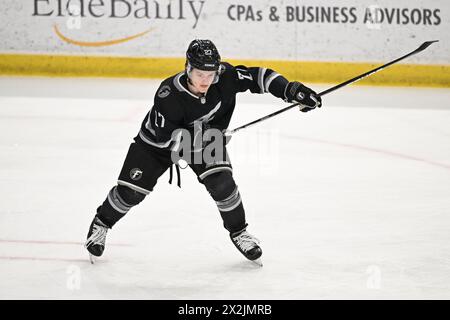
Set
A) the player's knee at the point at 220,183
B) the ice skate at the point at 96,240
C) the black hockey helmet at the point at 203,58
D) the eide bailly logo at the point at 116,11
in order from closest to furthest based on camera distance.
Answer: the black hockey helmet at the point at 203,58, the player's knee at the point at 220,183, the ice skate at the point at 96,240, the eide bailly logo at the point at 116,11

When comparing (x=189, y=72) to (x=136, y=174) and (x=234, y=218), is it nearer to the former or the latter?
(x=136, y=174)

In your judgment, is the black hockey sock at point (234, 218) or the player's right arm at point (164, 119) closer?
the player's right arm at point (164, 119)

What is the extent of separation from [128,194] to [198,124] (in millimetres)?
357

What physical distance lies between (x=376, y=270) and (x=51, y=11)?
5.27 metres

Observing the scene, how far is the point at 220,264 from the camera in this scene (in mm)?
3100

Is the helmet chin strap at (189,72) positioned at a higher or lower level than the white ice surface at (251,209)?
higher

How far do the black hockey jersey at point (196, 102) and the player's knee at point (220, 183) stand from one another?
0.18 meters

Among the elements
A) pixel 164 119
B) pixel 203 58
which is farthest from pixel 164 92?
pixel 203 58

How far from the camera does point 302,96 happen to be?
2.97 m

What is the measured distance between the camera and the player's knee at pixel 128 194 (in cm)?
301

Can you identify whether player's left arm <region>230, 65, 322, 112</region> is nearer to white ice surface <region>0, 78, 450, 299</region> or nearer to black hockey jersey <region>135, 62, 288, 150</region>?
black hockey jersey <region>135, 62, 288, 150</region>

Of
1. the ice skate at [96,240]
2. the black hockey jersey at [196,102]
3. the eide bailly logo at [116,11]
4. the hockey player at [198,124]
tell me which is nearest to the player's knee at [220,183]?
the hockey player at [198,124]

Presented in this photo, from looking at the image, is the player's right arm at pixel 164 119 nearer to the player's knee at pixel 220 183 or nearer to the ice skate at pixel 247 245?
the player's knee at pixel 220 183
